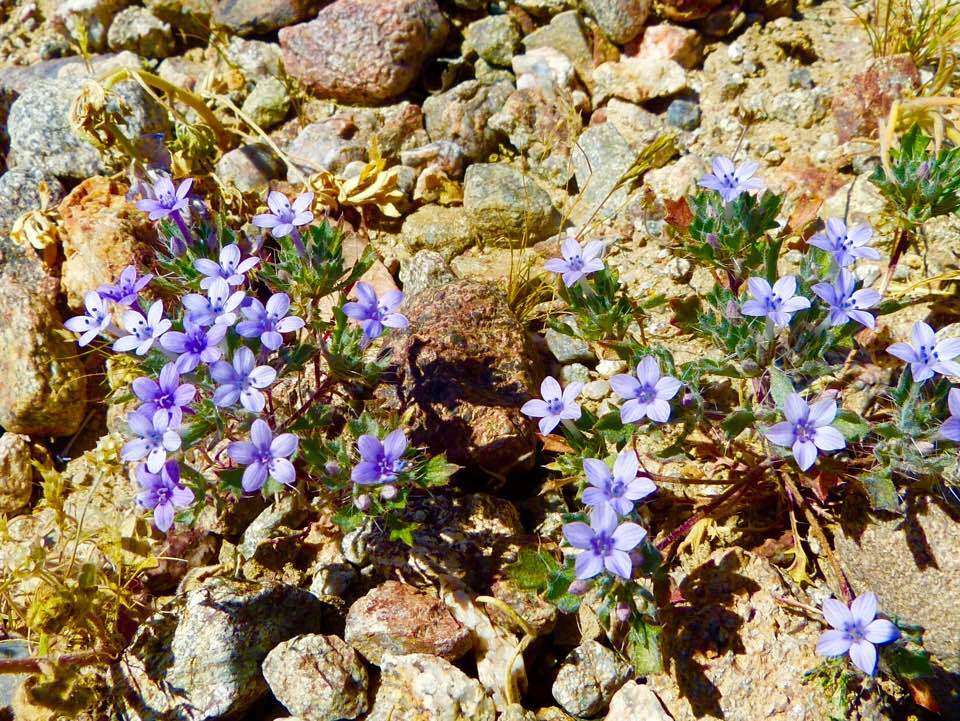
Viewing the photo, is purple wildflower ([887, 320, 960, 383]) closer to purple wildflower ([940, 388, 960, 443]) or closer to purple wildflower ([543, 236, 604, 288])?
purple wildflower ([940, 388, 960, 443])

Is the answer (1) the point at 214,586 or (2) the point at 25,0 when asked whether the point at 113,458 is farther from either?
(2) the point at 25,0

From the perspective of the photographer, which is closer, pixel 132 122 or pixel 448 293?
pixel 448 293

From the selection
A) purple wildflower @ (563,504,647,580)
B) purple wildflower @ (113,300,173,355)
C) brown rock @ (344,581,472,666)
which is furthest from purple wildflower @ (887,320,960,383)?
purple wildflower @ (113,300,173,355)

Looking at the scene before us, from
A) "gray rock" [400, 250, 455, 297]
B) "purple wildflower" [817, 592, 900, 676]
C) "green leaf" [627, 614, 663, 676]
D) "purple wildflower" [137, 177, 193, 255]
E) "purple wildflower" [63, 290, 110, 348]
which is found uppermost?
"purple wildflower" [137, 177, 193, 255]

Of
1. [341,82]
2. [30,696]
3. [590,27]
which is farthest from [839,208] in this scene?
[30,696]

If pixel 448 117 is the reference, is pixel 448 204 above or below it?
below

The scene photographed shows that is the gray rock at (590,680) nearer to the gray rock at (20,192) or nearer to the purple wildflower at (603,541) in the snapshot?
the purple wildflower at (603,541)

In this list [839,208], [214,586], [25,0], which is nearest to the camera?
[214,586]
